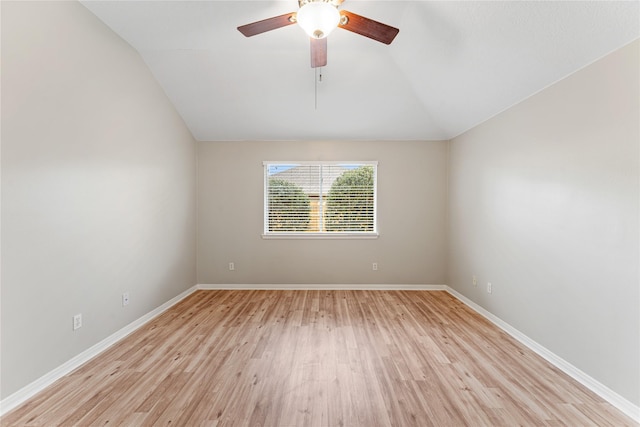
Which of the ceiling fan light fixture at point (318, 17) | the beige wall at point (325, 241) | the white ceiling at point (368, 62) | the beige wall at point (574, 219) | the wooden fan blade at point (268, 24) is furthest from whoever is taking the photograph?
the beige wall at point (325, 241)

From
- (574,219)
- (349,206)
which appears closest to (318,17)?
(574,219)

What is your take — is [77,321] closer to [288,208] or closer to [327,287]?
[288,208]

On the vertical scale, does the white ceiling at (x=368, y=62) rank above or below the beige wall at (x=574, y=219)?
above

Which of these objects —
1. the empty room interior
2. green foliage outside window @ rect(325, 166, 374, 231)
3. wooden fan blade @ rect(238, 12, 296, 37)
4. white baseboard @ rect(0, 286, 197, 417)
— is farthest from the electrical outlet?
green foliage outside window @ rect(325, 166, 374, 231)

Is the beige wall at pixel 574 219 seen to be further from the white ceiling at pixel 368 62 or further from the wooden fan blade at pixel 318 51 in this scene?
the wooden fan blade at pixel 318 51

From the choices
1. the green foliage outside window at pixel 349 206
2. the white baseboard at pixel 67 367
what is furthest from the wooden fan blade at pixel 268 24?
the white baseboard at pixel 67 367

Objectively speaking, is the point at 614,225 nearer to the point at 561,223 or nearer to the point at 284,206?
the point at 561,223

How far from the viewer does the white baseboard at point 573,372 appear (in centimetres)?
187

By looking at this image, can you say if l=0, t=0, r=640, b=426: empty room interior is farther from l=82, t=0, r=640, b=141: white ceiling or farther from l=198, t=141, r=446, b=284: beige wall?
l=198, t=141, r=446, b=284: beige wall

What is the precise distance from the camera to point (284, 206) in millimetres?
4746

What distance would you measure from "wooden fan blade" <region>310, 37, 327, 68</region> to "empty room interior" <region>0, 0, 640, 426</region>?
0.03 meters

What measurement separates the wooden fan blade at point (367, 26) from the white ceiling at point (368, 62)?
56 centimetres

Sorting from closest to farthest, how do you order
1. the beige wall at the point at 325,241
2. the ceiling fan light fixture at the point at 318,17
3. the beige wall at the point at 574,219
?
1. the ceiling fan light fixture at the point at 318,17
2. the beige wall at the point at 574,219
3. the beige wall at the point at 325,241

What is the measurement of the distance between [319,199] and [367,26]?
→ 293cm
